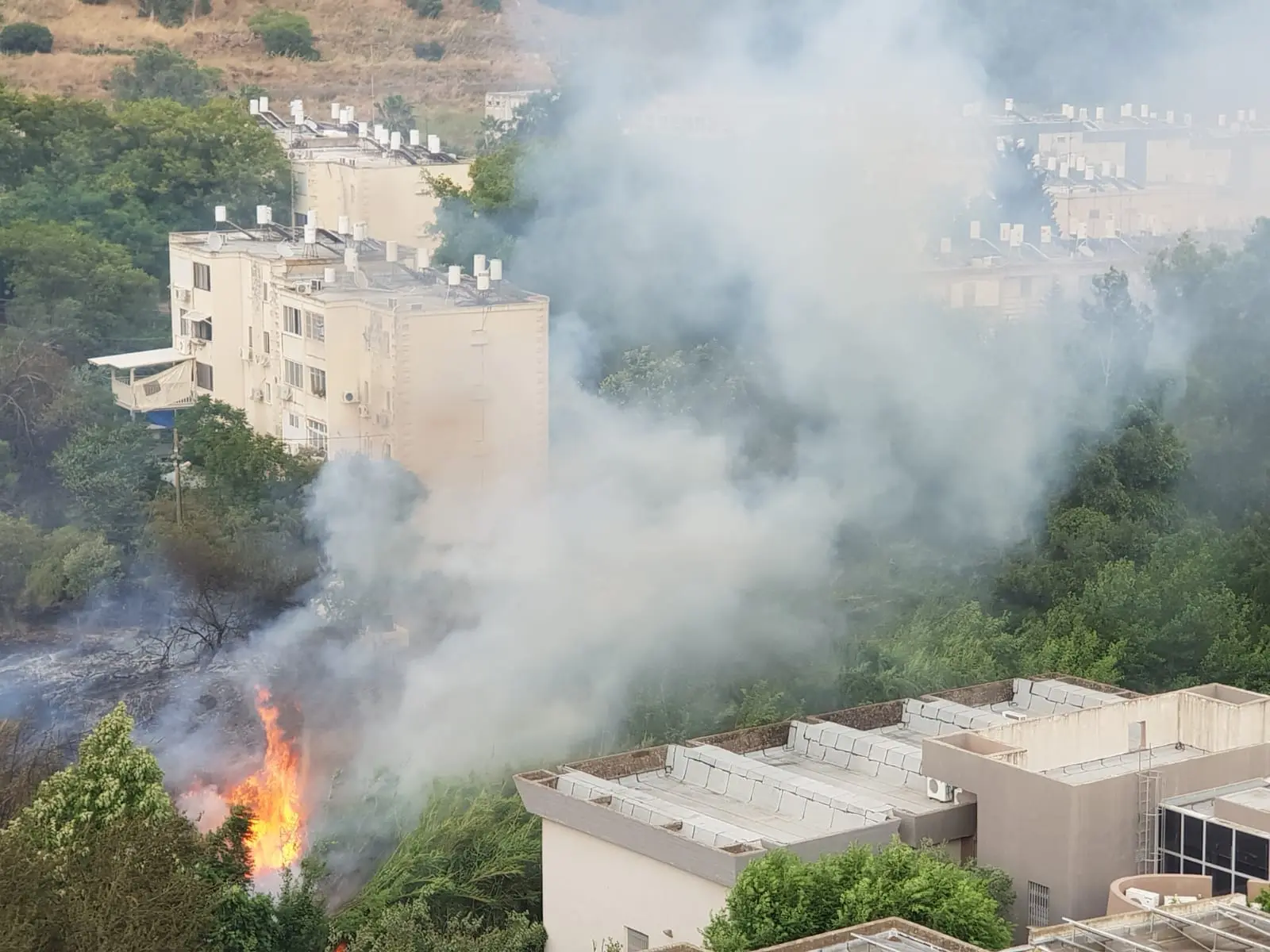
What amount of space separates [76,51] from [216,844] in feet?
97.3

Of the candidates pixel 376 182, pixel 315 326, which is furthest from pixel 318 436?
pixel 376 182

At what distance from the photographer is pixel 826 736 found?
48.7 ft

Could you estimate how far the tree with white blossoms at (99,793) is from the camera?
42.7 ft

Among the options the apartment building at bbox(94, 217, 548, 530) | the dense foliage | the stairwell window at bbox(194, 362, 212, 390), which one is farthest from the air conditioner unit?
the stairwell window at bbox(194, 362, 212, 390)

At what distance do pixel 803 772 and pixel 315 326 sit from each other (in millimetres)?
9192

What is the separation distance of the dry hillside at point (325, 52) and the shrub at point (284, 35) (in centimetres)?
17

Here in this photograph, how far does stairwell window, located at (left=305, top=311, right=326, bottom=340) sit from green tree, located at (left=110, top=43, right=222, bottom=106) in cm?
1596

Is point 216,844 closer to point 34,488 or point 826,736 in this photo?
point 826,736

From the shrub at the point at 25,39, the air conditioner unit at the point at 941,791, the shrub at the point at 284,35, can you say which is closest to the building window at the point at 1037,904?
the air conditioner unit at the point at 941,791

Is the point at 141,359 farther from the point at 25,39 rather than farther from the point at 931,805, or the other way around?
the point at 25,39

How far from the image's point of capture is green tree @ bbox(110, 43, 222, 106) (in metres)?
38.1

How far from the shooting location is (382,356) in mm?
21359

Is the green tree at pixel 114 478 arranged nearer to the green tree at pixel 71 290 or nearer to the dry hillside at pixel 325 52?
the green tree at pixel 71 290

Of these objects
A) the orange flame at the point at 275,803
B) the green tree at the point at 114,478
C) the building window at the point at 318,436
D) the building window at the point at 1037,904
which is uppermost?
the building window at the point at 318,436
